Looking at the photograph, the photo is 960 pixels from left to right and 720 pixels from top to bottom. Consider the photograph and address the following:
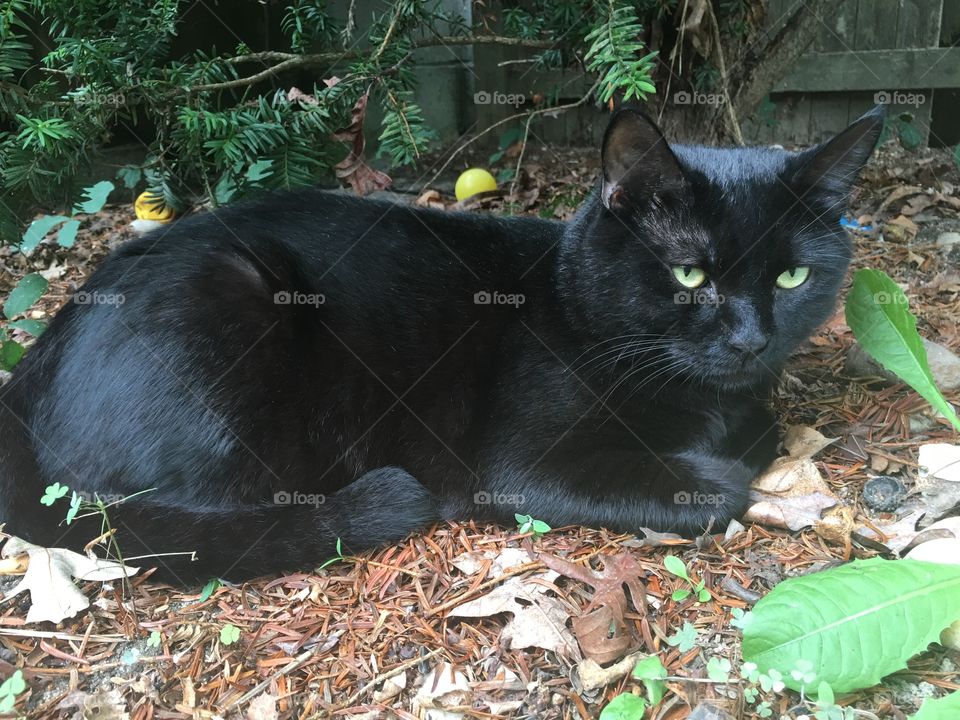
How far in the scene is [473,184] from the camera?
4.10m

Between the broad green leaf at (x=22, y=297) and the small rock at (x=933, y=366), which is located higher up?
the broad green leaf at (x=22, y=297)

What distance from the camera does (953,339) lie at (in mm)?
2596

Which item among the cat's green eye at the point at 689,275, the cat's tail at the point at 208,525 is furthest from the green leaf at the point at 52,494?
the cat's green eye at the point at 689,275

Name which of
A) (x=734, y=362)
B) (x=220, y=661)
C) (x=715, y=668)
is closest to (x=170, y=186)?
(x=220, y=661)

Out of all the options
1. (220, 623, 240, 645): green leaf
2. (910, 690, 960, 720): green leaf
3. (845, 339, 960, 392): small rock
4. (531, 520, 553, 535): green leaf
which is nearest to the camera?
(910, 690, 960, 720): green leaf

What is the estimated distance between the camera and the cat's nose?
185 cm

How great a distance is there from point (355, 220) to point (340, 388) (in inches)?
21.9

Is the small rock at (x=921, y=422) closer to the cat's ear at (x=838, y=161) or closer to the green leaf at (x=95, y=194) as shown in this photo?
the cat's ear at (x=838, y=161)

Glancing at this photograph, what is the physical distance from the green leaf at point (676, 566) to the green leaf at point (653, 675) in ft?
1.04

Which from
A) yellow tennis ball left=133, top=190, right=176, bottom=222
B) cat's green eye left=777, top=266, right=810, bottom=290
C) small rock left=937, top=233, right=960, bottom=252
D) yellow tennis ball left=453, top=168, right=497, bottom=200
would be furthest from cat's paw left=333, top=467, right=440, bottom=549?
small rock left=937, top=233, right=960, bottom=252

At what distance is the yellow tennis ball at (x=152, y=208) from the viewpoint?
3004 mm

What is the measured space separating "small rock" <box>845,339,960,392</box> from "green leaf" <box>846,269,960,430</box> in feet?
1.20

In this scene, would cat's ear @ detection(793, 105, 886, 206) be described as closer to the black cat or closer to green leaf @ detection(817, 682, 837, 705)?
the black cat

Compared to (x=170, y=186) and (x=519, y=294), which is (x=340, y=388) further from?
(x=170, y=186)
